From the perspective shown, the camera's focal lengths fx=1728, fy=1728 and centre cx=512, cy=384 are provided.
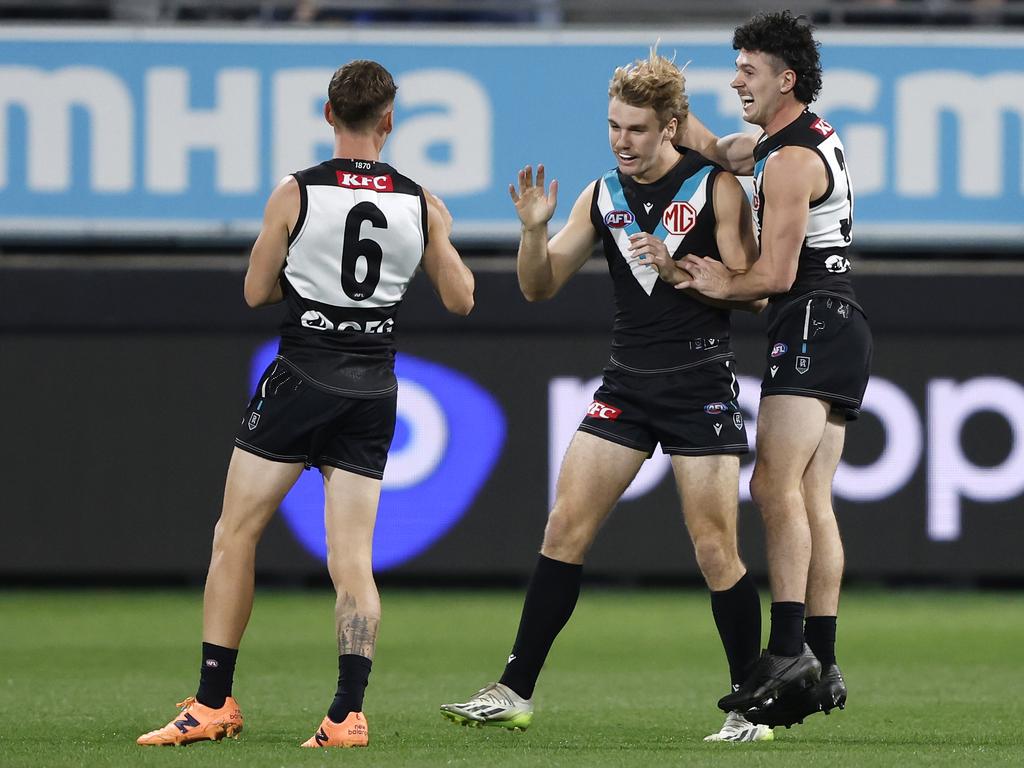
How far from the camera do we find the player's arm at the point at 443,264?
17.9ft

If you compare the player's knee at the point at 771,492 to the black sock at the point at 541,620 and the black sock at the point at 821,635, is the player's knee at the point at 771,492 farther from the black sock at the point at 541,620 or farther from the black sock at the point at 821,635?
the black sock at the point at 541,620

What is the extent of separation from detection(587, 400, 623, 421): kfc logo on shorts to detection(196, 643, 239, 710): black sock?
1.39 m

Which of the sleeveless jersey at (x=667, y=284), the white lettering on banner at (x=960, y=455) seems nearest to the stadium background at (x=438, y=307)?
the white lettering on banner at (x=960, y=455)

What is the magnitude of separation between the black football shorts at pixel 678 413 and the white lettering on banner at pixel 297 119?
20.1ft

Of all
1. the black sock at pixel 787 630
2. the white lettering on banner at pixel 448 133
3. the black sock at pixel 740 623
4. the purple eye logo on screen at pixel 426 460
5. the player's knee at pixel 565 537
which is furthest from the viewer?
the white lettering on banner at pixel 448 133

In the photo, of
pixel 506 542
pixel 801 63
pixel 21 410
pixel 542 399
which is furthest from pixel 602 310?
pixel 801 63

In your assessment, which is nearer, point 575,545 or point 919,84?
point 575,545

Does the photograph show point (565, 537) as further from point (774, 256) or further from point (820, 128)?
point (820, 128)

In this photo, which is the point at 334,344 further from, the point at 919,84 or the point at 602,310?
the point at 919,84

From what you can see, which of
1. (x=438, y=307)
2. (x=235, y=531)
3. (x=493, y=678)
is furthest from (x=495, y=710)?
(x=438, y=307)

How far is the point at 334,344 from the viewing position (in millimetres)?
5379

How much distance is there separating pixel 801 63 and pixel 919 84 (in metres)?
6.07

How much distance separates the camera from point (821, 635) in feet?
19.0

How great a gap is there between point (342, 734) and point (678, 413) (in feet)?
4.82
